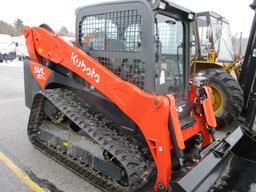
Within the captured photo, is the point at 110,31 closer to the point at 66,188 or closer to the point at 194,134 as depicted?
the point at 194,134

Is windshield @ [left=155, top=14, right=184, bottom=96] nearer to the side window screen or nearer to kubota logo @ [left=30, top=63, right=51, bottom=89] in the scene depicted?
the side window screen

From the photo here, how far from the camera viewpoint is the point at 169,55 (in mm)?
3262

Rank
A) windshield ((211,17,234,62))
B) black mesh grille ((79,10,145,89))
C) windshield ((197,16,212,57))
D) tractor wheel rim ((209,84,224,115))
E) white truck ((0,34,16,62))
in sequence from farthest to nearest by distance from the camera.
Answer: white truck ((0,34,16,62)) < windshield ((211,17,234,62)) < windshield ((197,16,212,57)) < tractor wheel rim ((209,84,224,115)) < black mesh grille ((79,10,145,89))

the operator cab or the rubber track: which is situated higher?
the operator cab

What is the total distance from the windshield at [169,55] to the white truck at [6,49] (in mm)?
25216

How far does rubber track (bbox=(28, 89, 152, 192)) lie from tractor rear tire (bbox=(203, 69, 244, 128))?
111 inches

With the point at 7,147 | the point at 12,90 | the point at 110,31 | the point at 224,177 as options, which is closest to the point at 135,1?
the point at 110,31

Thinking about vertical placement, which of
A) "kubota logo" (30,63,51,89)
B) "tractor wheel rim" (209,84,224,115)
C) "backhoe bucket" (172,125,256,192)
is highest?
"kubota logo" (30,63,51,89)

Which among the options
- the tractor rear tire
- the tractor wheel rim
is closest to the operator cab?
the tractor rear tire

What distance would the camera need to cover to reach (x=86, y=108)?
11.7ft

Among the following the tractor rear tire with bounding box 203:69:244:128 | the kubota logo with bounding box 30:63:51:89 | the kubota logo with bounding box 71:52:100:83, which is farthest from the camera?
the tractor rear tire with bounding box 203:69:244:128

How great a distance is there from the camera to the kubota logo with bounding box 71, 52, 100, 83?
3178 millimetres

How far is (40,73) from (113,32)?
5.11 ft

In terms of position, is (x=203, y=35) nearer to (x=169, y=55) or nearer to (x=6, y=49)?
(x=169, y=55)
